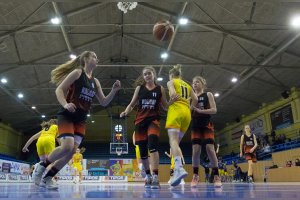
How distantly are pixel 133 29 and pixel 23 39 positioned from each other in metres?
5.69

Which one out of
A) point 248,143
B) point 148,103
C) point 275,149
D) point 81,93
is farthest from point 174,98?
point 275,149

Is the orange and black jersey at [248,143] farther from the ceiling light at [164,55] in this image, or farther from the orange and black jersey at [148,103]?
the ceiling light at [164,55]

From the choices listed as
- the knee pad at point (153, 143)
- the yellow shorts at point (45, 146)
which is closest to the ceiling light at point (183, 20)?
the yellow shorts at point (45, 146)

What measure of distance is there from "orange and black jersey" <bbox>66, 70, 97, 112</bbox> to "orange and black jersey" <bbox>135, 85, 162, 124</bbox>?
103 cm

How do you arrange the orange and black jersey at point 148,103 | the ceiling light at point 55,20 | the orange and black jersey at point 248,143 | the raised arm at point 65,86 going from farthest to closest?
1. the ceiling light at point 55,20
2. the orange and black jersey at point 248,143
3. the orange and black jersey at point 148,103
4. the raised arm at point 65,86

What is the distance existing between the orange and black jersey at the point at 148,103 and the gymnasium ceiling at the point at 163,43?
21.9 ft

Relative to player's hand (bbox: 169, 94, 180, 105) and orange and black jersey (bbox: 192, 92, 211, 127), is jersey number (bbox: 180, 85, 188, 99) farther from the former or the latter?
orange and black jersey (bbox: 192, 92, 211, 127)

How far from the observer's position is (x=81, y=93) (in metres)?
4.39

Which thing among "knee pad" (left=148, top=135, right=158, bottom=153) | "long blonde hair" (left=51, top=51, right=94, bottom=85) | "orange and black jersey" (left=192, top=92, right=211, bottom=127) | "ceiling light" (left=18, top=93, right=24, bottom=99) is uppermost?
"ceiling light" (left=18, top=93, right=24, bottom=99)

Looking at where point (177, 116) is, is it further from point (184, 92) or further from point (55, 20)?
point (55, 20)

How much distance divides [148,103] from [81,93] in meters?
1.24

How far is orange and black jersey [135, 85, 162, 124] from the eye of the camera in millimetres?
5195

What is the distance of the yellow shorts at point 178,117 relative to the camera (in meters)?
4.79

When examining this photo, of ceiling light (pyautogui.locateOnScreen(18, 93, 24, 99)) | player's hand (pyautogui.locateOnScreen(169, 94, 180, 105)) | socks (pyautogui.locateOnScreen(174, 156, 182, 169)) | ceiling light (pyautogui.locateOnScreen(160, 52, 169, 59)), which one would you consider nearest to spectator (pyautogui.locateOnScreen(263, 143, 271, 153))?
ceiling light (pyautogui.locateOnScreen(160, 52, 169, 59))
